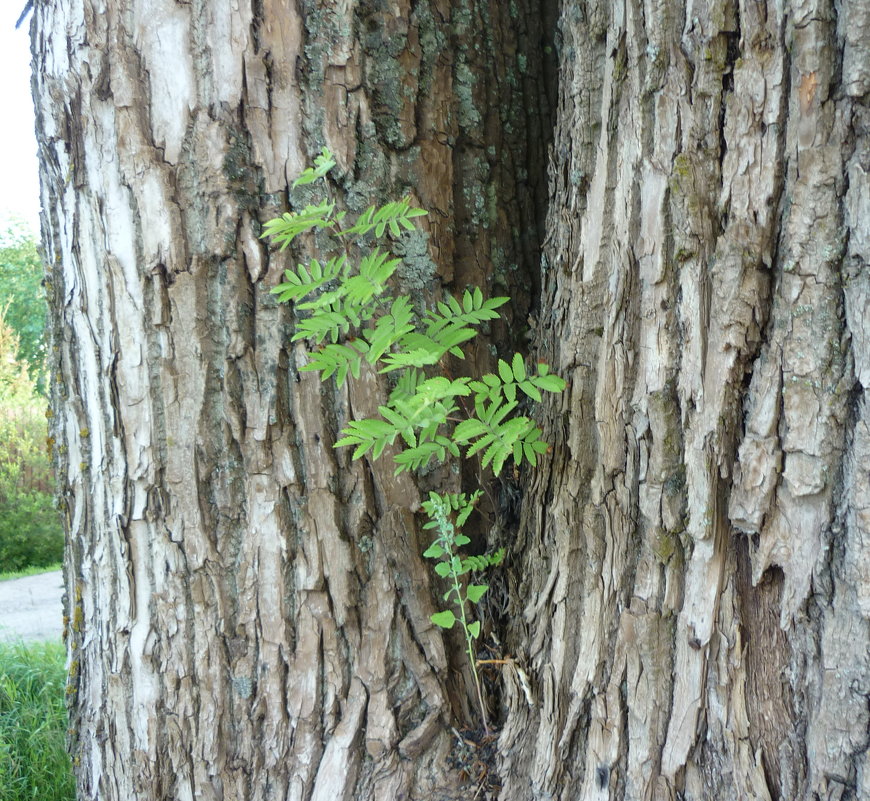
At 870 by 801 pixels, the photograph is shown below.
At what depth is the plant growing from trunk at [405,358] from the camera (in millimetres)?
1598

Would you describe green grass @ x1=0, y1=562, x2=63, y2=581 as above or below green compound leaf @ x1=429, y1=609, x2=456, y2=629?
below

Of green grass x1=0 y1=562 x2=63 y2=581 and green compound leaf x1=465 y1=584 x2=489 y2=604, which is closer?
green compound leaf x1=465 y1=584 x2=489 y2=604

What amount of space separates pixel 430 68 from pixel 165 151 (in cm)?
73

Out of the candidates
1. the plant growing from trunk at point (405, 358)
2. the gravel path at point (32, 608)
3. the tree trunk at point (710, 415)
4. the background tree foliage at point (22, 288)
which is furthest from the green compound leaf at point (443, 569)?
the background tree foliage at point (22, 288)

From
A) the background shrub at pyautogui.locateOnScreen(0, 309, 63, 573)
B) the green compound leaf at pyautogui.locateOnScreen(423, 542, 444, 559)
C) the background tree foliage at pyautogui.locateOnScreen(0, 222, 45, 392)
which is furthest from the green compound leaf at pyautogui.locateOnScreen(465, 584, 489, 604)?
the background tree foliage at pyautogui.locateOnScreen(0, 222, 45, 392)

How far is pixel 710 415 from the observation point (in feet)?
4.93

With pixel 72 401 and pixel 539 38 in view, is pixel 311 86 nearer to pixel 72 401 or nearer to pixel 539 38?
pixel 539 38

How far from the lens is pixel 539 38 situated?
2.19m

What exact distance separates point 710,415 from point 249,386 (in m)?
1.11

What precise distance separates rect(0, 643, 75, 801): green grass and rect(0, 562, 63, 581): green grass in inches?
143

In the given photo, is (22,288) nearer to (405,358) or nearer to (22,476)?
(22,476)

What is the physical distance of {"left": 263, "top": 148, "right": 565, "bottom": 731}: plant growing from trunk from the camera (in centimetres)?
160

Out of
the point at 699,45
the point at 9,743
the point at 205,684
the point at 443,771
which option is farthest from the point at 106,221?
the point at 9,743

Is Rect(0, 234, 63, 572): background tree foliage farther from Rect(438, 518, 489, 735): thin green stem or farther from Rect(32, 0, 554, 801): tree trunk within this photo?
Rect(438, 518, 489, 735): thin green stem
